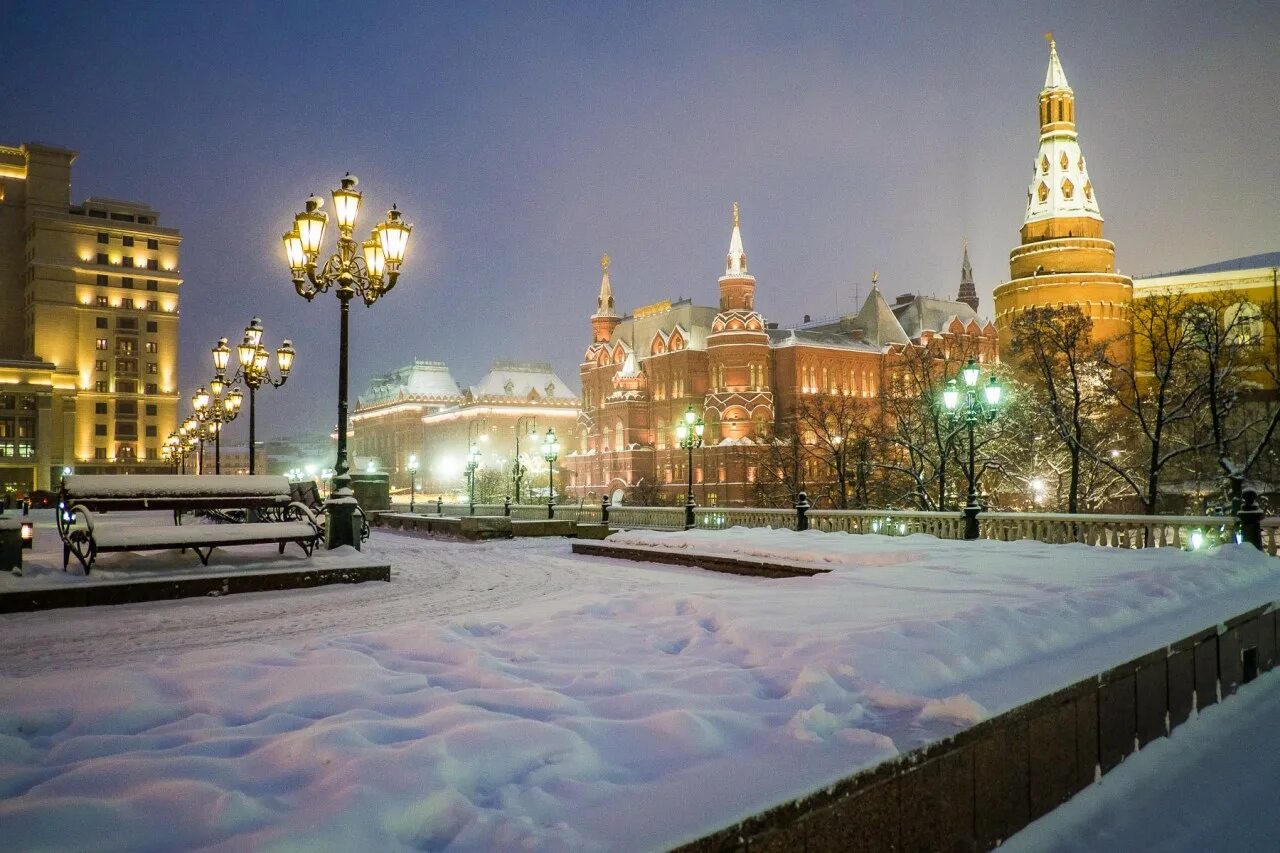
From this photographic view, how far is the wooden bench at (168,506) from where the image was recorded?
10.2 m

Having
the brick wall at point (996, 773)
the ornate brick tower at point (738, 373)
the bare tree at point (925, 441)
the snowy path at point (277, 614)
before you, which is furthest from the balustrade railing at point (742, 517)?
the ornate brick tower at point (738, 373)

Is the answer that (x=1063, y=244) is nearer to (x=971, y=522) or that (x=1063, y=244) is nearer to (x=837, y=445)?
(x=837, y=445)

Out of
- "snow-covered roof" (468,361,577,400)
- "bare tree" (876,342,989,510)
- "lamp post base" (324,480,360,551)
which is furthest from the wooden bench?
"snow-covered roof" (468,361,577,400)

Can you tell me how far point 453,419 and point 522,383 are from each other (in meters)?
11.3

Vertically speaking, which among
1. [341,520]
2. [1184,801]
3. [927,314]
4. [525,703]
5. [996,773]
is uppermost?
[927,314]

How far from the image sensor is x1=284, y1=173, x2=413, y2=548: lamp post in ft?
43.7

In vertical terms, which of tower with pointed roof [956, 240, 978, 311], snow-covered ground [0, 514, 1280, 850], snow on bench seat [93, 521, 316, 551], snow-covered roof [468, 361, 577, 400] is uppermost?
tower with pointed roof [956, 240, 978, 311]

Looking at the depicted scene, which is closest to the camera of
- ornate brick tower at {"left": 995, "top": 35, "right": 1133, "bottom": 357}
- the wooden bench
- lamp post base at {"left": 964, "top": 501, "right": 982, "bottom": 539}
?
the wooden bench

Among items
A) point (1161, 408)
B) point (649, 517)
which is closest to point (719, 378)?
point (1161, 408)

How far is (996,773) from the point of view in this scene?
422cm

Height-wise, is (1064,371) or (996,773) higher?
(1064,371)

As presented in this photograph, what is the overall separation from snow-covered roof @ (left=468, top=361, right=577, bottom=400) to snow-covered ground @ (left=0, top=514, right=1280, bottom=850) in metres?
115

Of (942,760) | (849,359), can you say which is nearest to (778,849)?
(942,760)

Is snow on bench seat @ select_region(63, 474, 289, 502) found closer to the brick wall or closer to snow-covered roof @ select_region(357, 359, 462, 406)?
the brick wall
